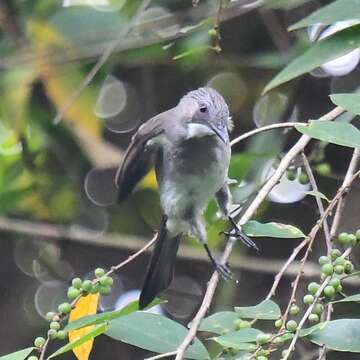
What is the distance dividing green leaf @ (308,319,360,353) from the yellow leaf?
1.71 ft

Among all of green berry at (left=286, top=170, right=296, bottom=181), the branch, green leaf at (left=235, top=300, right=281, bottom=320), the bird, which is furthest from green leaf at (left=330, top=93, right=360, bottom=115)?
the bird

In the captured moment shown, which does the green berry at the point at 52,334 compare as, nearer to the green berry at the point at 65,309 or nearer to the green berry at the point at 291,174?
the green berry at the point at 65,309

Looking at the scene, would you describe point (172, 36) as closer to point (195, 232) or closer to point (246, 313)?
point (195, 232)

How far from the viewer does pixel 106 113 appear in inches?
178

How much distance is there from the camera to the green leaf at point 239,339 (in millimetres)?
1860

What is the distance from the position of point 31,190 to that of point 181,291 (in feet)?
2.49

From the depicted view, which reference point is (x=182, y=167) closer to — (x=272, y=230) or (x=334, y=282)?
(x=272, y=230)

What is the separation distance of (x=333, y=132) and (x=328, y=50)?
41 cm

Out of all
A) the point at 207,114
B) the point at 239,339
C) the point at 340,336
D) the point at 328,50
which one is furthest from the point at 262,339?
the point at 207,114

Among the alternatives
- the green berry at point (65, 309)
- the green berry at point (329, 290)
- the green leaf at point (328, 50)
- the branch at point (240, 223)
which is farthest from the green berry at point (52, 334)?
the green leaf at point (328, 50)

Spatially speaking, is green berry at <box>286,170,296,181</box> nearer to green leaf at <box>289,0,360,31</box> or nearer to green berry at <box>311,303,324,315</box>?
green leaf at <box>289,0,360,31</box>

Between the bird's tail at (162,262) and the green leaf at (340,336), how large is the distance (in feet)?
2.58

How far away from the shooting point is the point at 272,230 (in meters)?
2.16

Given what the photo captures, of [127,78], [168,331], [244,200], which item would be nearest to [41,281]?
[127,78]
